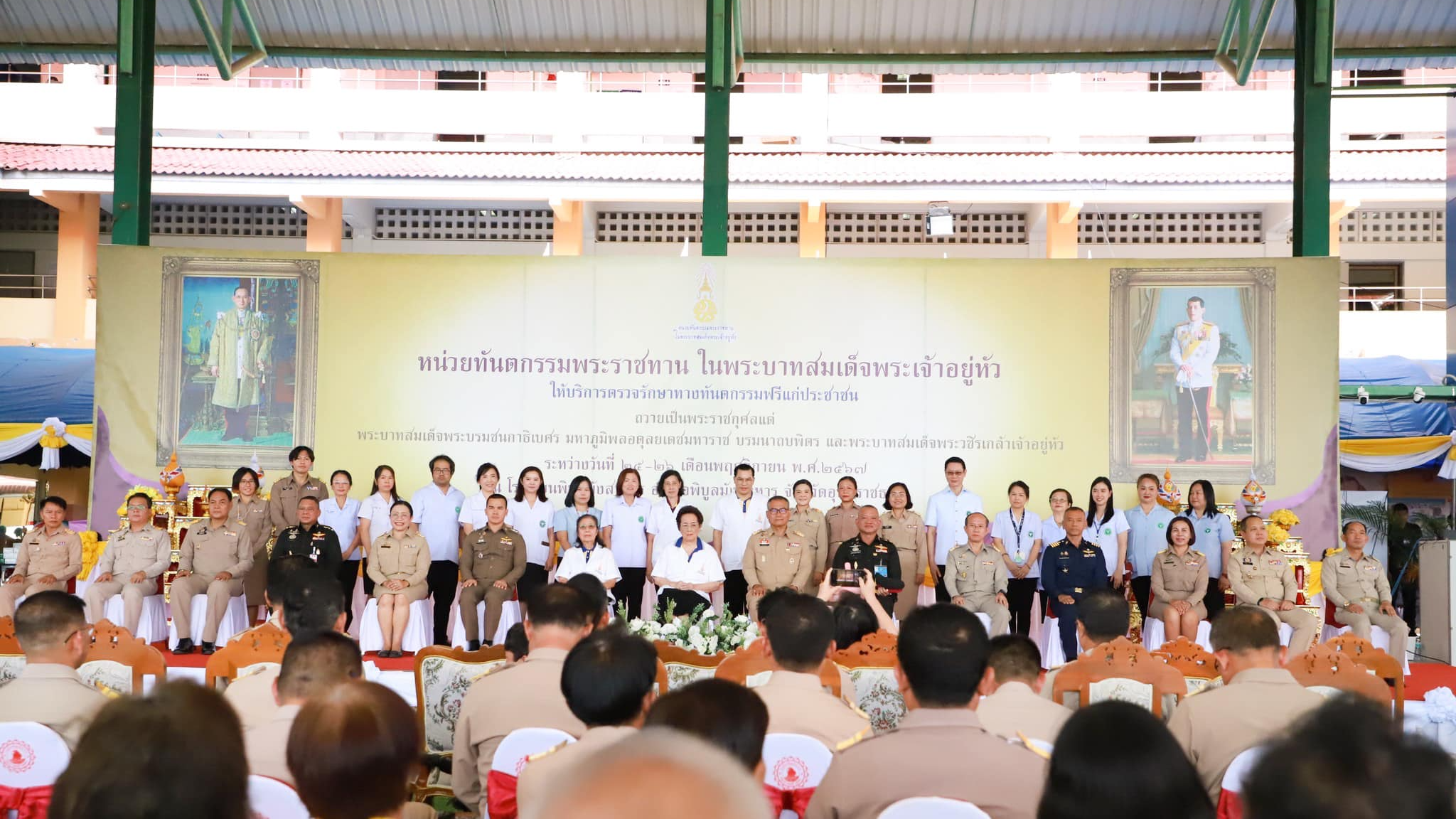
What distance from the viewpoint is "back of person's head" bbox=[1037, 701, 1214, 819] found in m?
1.65

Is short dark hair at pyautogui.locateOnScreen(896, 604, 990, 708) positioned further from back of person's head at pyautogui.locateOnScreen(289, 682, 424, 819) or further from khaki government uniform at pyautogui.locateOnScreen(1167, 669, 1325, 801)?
back of person's head at pyautogui.locateOnScreen(289, 682, 424, 819)

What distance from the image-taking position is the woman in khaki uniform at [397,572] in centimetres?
769

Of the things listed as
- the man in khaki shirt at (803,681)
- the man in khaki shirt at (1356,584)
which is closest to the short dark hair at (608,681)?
the man in khaki shirt at (803,681)

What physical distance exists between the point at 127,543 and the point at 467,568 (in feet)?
7.23

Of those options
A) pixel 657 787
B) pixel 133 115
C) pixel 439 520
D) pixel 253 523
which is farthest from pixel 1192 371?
pixel 657 787

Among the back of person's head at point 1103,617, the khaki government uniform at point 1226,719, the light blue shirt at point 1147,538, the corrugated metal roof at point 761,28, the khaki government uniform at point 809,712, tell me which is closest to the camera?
the khaki government uniform at point 809,712

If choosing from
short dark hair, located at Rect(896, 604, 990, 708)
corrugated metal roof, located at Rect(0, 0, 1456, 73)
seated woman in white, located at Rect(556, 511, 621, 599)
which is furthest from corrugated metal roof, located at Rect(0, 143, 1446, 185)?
short dark hair, located at Rect(896, 604, 990, 708)

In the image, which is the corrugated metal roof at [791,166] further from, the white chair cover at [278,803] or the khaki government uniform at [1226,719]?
the white chair cover at [278,803]

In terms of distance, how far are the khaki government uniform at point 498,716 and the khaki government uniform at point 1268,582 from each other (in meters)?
5.72

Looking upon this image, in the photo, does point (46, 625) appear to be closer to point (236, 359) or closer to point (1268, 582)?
point (236, 359)

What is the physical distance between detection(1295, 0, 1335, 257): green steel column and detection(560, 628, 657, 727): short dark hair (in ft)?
22.7

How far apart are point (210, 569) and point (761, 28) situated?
5284mm

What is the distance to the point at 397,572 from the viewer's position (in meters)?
7.82

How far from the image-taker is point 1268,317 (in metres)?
8.27
